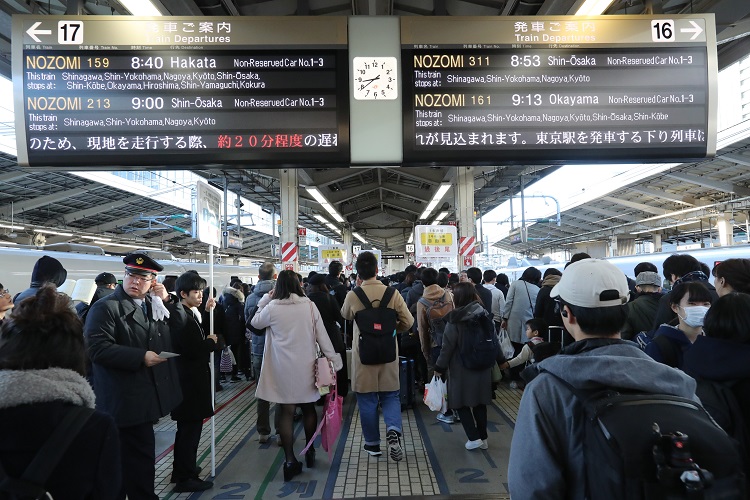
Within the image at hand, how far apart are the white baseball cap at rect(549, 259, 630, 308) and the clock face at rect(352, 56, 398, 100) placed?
237 cm

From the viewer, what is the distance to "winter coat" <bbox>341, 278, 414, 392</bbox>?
13.3 ft

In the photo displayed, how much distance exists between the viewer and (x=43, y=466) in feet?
4.20

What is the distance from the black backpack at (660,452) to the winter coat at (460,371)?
3004 millimetres

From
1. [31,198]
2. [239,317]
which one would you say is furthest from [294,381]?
[31,198]

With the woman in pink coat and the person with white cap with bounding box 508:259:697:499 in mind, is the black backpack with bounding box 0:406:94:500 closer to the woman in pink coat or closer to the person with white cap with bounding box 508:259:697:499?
the person with white cap with bounding box 508:259:697:499

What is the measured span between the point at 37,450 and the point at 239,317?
234 inches

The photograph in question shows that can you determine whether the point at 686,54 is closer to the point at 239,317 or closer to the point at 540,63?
the point at 540,63

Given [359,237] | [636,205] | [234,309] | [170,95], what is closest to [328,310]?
[234,309]

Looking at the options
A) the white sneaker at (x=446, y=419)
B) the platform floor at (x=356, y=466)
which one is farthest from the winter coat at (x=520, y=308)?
the white sneaker at (x=446, y=419)

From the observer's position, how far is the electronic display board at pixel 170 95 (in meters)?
3.23

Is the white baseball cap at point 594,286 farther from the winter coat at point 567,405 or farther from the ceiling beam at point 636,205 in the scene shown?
the ceiling beam at point 636,205

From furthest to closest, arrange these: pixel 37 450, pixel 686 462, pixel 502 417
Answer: pixel 502 417, pixel 37 450, pixel 686 462

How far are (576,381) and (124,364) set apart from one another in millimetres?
2605

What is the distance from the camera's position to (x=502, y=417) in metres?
5.21
